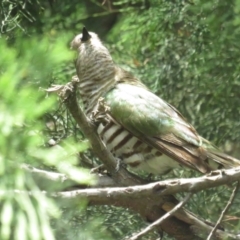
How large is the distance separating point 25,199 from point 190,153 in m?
1.04

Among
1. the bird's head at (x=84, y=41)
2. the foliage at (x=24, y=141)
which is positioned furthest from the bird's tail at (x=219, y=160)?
the foliage at (x=24, y=141)

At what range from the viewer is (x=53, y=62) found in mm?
829

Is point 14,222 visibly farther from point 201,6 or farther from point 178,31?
point 178,31

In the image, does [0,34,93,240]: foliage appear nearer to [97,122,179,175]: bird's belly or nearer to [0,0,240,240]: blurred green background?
[0,0,240,240]: blurred green background

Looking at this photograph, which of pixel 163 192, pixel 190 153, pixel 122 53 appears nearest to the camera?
pixel 163 192

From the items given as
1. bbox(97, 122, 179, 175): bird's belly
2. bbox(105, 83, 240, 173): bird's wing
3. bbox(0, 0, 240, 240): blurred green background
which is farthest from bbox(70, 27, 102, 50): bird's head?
bbox(97, 122, 179, 175): bird's belly

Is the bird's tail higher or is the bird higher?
the bird

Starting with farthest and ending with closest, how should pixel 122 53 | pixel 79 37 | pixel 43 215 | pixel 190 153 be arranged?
pixel 122 53 → pixel 79 37 → pixel 190 153 → pixel 43 215

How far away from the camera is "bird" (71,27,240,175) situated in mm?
1813

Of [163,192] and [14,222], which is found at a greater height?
[14,222]

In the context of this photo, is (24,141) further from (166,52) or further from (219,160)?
(166,52)

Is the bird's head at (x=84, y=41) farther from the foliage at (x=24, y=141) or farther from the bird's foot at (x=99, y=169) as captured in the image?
the foliage at (x=24, y=141)

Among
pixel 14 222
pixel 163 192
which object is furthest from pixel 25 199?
pixel 163 192

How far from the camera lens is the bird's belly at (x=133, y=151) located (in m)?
1.83
